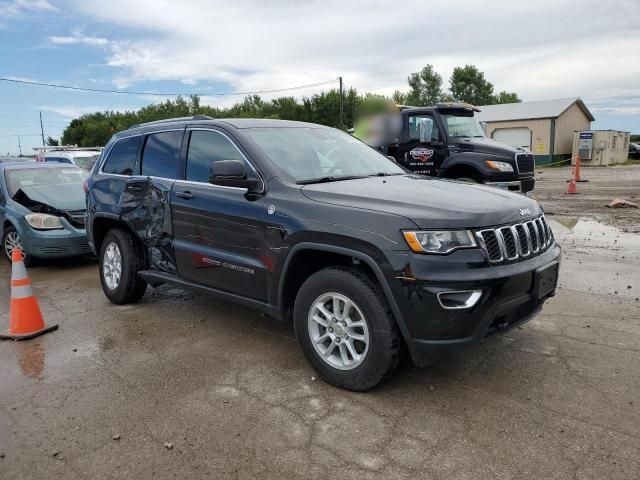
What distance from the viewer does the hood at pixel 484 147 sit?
32.5ft

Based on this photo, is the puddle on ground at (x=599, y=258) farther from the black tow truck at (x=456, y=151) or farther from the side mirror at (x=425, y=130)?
the side mirror at (x=425, y=130)

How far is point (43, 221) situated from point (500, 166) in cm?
778

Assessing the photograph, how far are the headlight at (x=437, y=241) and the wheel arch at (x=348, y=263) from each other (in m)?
0.26

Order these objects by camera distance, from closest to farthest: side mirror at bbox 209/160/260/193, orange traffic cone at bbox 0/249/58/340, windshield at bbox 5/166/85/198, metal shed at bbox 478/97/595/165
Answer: side mirror at bbox 209/160/260/193 → orange traffic cone at bbox 0/249/58/340 → windshield at bbox 5/166/85/198 → metal shed at bbox 478/97/595/165

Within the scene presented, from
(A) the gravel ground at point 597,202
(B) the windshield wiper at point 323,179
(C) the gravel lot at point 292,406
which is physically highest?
(B) the windshield wiper at point 323,179

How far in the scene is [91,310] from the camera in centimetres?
561

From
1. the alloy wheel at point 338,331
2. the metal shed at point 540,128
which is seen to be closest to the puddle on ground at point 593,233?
the alloy wheel at point 338,331

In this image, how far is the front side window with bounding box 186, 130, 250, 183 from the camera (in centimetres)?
435

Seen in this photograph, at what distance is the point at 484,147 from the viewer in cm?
1005

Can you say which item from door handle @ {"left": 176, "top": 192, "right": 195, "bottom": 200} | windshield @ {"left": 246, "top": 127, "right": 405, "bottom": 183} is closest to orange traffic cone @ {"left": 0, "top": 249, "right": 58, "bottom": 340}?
door handle @ {"left": 176, "top": 192, "right": 195, "bottom": 200}

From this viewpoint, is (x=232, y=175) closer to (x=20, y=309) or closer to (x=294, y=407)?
(x=294, y=407)

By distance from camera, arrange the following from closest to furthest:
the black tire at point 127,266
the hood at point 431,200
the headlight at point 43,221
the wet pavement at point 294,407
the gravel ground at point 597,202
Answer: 1. the wet pavement at point 294,407
2. the hood at point 431,200
3. the black tire at point 127,266
4. the headlight at point 43,221
5. the gravel ground at point 597,202

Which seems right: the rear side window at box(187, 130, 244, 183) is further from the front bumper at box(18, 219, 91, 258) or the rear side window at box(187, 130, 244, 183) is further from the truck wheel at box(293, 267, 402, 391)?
the front bumper at box(18, 219, 91, 258)

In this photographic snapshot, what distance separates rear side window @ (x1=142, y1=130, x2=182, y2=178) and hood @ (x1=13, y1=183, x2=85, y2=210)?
3.42 m
